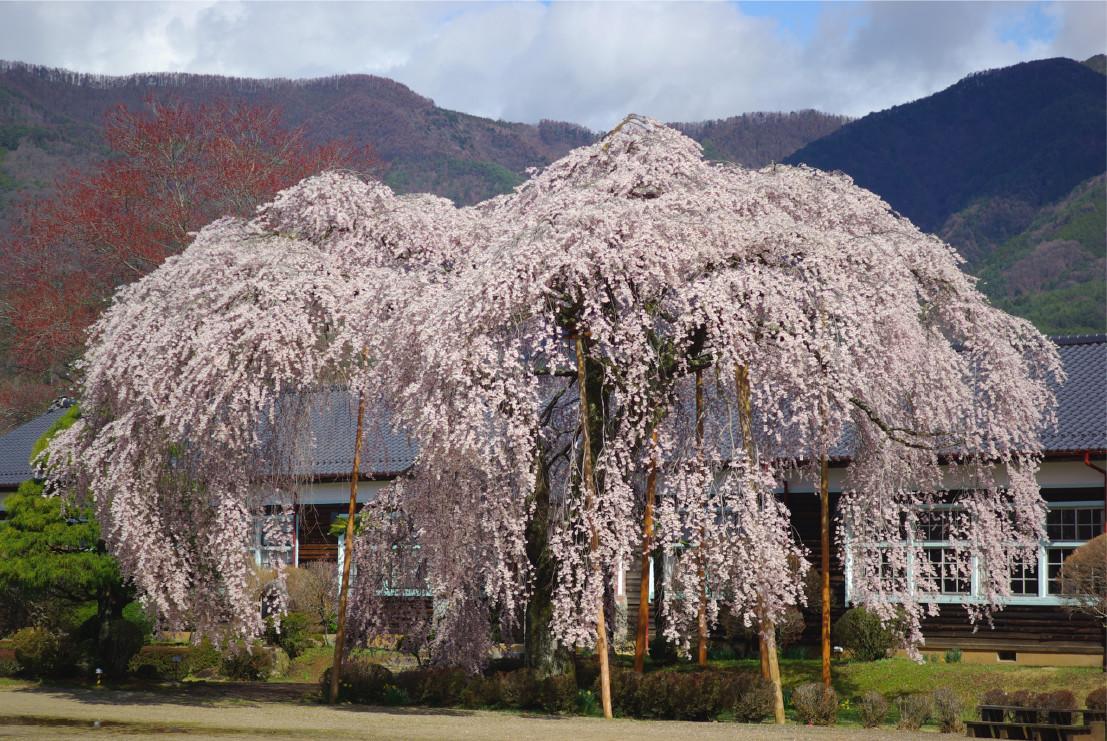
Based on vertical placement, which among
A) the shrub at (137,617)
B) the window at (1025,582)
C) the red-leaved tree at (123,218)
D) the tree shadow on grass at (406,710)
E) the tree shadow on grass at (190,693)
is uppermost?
the red-leaved tree at (123,218)

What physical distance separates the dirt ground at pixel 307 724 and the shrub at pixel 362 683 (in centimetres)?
62

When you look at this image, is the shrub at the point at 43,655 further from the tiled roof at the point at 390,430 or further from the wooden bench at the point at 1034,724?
the wooden bench at the point at 1034,724

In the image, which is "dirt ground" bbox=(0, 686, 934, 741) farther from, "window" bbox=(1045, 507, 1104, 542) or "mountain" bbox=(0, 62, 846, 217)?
"mountain" bbox=(0, 62, 846, 217)

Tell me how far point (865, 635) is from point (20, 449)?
2594 cm

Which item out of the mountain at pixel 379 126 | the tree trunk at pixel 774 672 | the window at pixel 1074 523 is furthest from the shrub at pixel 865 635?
the mountain at pixel 379 126

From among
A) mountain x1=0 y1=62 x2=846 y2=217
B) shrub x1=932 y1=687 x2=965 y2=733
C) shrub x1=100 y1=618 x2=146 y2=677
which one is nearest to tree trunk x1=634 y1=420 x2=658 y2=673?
shrub x1=932 y1=687 x2=965 y2=733

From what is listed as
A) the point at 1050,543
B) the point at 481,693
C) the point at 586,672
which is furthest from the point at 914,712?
the point at 1050,543

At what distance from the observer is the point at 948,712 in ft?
51.9

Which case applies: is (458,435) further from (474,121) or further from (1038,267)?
(474,121)

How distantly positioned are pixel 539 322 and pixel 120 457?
617cm

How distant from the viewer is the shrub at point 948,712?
1578 cm

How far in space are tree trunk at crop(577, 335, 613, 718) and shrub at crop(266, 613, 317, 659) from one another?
10.1 meters

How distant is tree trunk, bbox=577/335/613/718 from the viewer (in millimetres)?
15438

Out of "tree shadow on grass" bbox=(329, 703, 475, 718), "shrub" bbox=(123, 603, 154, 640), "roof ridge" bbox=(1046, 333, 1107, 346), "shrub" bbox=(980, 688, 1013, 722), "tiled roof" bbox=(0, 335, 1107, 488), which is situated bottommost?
"tree shadow on grass" bbox=(329, 703, 475, 718)
